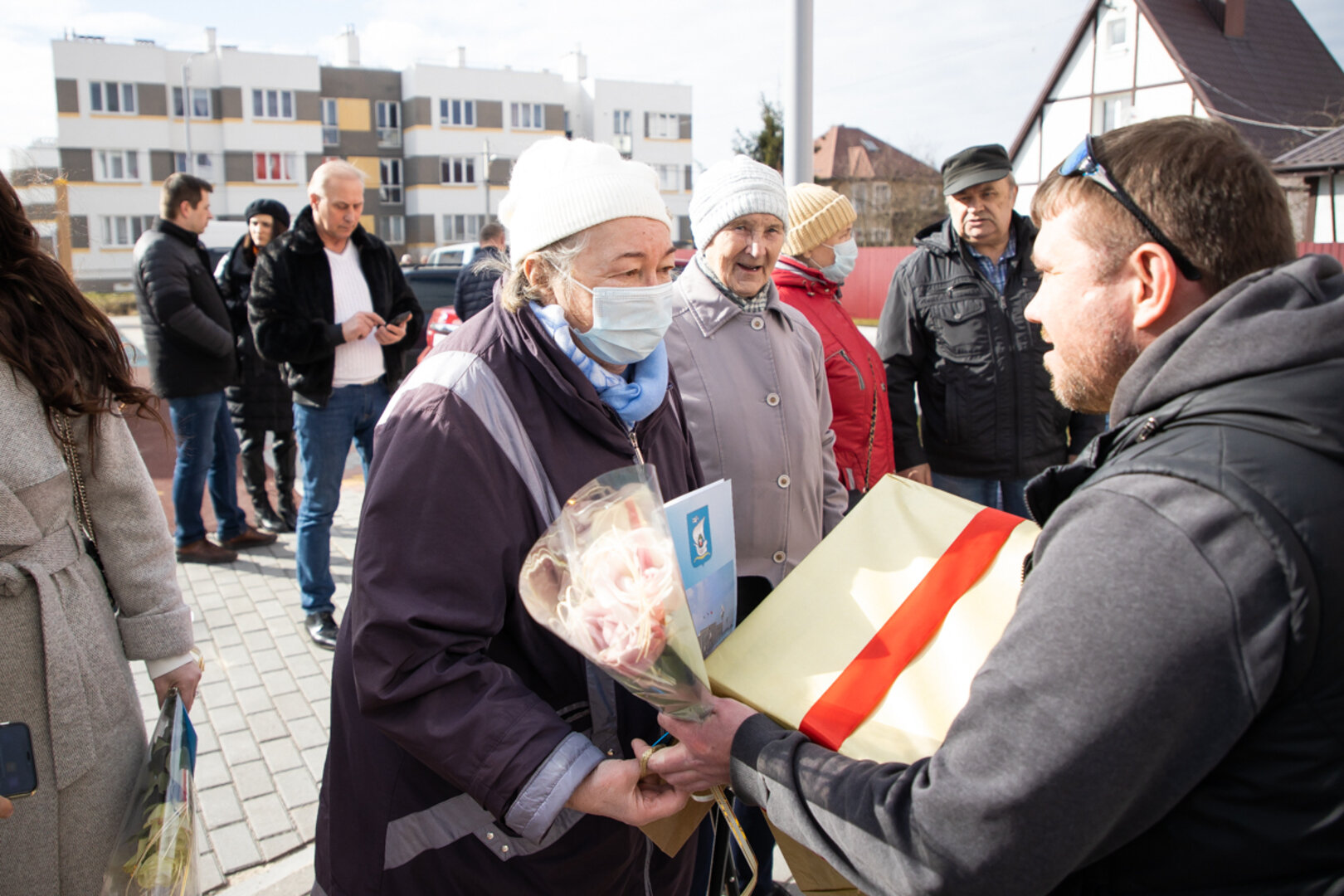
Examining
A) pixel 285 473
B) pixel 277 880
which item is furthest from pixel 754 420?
pixel 285 473

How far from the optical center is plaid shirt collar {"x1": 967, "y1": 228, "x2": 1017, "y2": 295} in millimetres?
3986

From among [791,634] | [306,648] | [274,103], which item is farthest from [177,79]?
[791,634]

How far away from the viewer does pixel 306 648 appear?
4.58 m

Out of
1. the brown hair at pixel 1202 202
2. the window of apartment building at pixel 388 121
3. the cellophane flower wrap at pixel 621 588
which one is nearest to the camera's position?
the brown hair at pixel 1202 202

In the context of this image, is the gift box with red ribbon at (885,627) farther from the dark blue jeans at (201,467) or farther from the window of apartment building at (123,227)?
the window of apartment building at (123,227)

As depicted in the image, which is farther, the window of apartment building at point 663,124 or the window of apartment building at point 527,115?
the window of apartment building at point 663,124

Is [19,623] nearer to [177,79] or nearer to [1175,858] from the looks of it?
[1175,858]

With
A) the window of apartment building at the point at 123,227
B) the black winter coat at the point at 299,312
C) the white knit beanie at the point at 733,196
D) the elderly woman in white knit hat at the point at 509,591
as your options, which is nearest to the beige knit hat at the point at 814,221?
the white knit beanie at the point at 733,196

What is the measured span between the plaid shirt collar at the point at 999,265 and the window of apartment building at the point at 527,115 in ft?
190

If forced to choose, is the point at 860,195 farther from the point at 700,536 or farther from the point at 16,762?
the point at 16,762

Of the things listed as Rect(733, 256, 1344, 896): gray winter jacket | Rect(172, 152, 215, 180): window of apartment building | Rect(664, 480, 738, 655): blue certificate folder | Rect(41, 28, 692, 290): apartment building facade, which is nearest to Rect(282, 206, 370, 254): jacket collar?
Rect(664, 480, 738, 655): blue certificate folder

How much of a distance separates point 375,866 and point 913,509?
1208mm

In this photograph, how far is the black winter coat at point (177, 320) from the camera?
544 cm

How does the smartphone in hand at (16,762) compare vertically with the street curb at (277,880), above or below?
above
